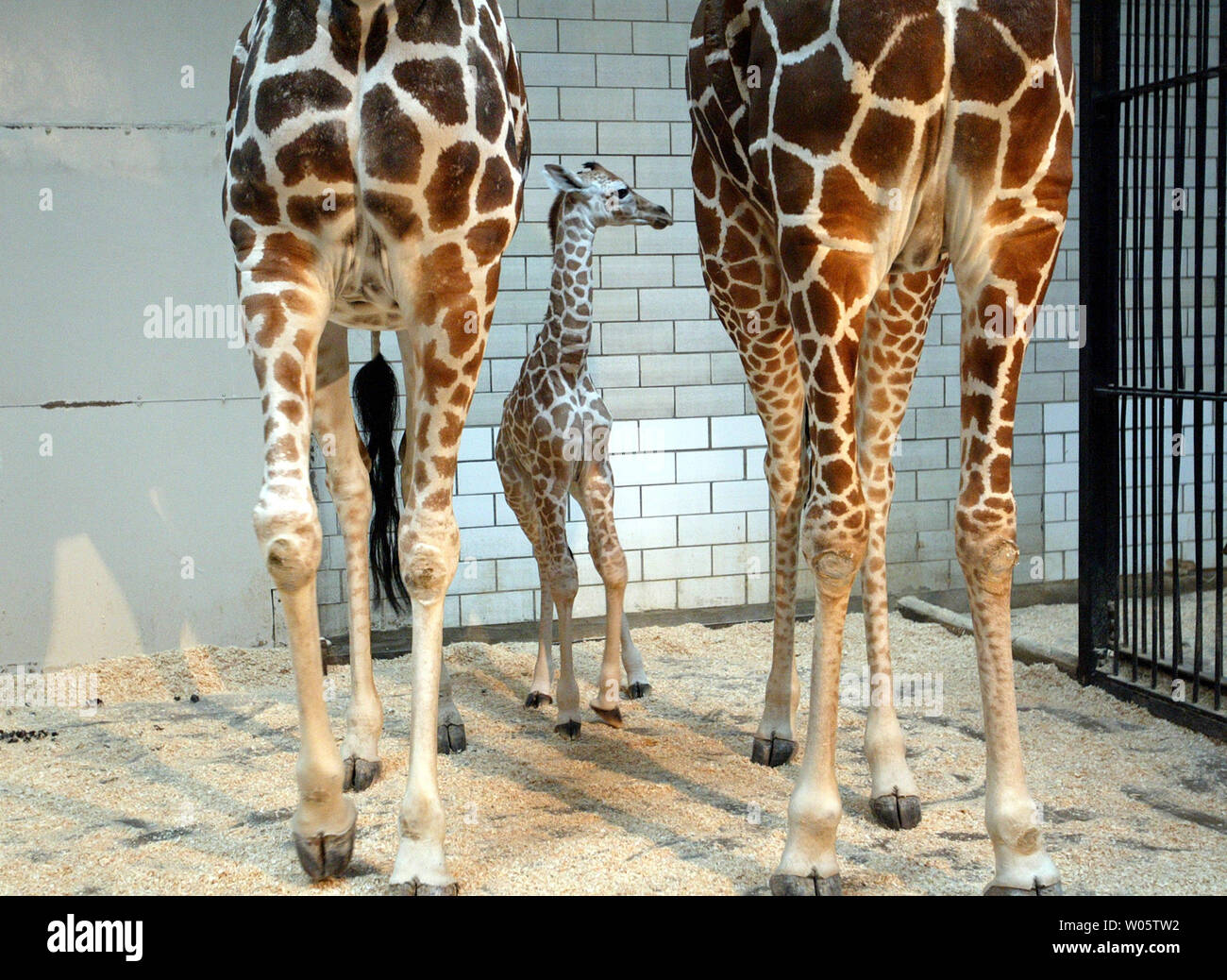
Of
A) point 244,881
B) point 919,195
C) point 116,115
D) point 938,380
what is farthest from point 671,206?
point 244,881

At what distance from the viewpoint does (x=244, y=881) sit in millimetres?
3232

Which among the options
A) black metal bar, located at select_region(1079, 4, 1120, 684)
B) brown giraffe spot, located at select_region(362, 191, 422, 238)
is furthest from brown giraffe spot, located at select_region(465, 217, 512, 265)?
black metal bar, located at select_region(1079, 4, 1120, 684)

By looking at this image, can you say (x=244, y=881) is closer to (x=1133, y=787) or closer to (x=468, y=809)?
(x=468, y=809)

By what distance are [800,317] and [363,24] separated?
1337 mm

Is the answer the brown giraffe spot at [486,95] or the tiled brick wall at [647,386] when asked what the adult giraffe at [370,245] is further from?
the tiled brick wall at [647,386]

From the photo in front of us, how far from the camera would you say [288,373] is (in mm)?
2955

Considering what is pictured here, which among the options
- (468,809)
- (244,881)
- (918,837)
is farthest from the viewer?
(468,809)

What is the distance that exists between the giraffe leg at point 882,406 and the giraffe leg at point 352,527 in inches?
68.2

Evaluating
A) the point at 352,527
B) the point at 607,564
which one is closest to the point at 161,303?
the point at 352,527

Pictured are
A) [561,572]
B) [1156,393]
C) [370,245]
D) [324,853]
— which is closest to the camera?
[370,245]

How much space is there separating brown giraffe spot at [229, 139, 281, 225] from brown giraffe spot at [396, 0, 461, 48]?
490 millimetres

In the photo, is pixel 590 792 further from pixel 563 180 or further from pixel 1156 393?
pixel 1156 393

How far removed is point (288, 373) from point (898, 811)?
227 cm

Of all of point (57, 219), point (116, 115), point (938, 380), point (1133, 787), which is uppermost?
point (116, 115)
